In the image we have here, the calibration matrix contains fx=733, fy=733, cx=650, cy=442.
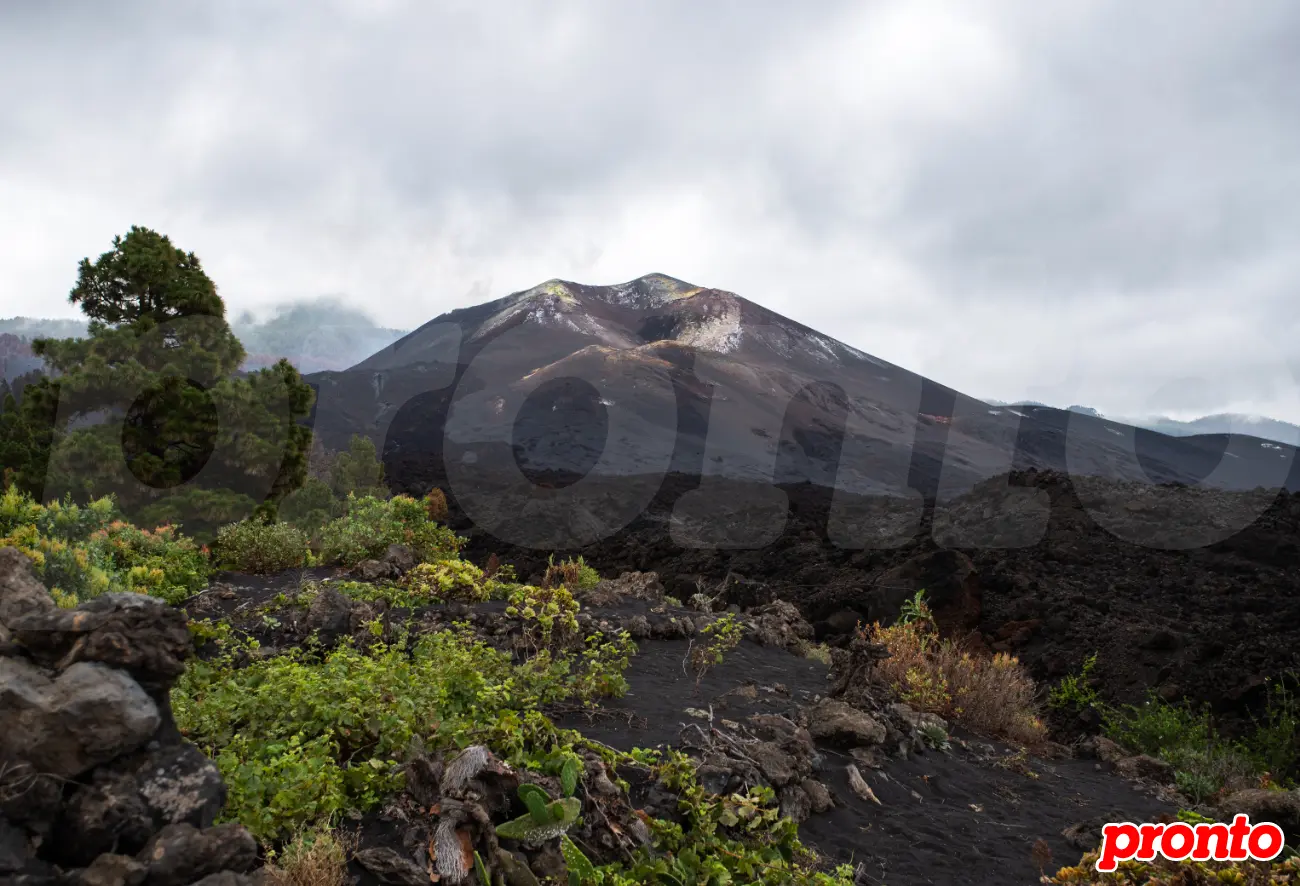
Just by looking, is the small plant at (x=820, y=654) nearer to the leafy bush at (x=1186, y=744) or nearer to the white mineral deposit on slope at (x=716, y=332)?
the leafy bush at (x=1186, y=744)

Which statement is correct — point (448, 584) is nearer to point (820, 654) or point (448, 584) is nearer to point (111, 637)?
point (820, 654)

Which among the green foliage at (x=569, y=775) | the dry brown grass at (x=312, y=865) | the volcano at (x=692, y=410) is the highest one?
the volcano at (x=692, y=410)

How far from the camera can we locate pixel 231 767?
126 inches

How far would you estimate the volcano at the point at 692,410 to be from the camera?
4200cm

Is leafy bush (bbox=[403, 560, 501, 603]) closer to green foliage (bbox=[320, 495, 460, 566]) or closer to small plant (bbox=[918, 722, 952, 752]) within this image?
green foliage (bbox=[320, 495, 460, 566])

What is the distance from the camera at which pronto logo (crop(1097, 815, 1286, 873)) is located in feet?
13.6

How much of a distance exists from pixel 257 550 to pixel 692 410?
38841mm

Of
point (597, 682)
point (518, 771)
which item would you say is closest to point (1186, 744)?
point (597, 682)

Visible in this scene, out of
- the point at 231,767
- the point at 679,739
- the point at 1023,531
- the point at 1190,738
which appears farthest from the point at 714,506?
the point at 231,767

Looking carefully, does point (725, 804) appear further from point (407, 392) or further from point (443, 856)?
point (407, 392)

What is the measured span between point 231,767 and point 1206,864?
4.86m

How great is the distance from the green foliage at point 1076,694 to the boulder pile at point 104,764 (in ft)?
29.3

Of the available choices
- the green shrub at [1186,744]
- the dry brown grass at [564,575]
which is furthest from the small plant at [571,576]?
the green shrub at [1186,744]

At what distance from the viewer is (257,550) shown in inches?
408
